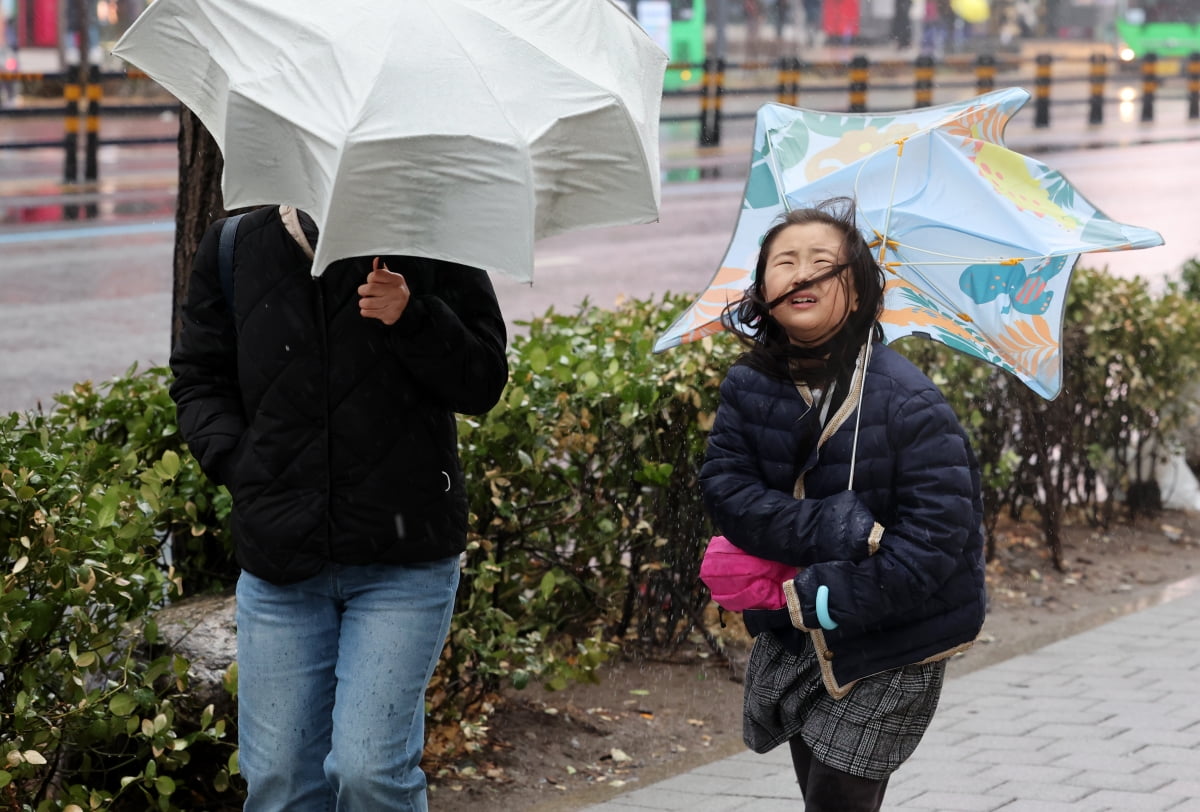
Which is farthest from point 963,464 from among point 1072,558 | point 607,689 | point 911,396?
point 1072,558

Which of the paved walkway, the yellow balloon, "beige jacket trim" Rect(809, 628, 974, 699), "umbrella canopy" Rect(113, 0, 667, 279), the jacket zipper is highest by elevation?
the yellow balloon

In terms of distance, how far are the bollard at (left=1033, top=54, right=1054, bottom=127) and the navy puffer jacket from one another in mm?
26412

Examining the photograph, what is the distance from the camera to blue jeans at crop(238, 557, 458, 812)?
2.75 metres

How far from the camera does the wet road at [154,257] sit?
992 centimetres

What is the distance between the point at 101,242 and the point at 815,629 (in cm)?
1284

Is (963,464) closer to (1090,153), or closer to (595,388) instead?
(595,388)

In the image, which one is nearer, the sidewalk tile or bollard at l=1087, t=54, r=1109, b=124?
the sidewalk tile

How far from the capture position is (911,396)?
2822mm

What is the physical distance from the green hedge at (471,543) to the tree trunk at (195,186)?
393 millimetres

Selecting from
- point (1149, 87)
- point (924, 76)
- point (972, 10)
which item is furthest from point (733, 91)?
point (972, 10)

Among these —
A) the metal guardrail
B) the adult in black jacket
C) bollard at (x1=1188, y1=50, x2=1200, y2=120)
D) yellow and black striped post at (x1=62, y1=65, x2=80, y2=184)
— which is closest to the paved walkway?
the adult in black jacket

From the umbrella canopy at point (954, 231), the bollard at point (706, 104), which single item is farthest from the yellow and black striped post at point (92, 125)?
the umbrella canopy at point (954, 231)

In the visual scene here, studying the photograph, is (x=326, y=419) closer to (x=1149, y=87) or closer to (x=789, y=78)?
(x=789, y=78)

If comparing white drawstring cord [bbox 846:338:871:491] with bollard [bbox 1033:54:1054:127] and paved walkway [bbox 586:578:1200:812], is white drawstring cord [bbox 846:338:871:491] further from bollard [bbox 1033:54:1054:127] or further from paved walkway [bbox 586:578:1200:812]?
bollard [bbox 1033:54:1054:127]
